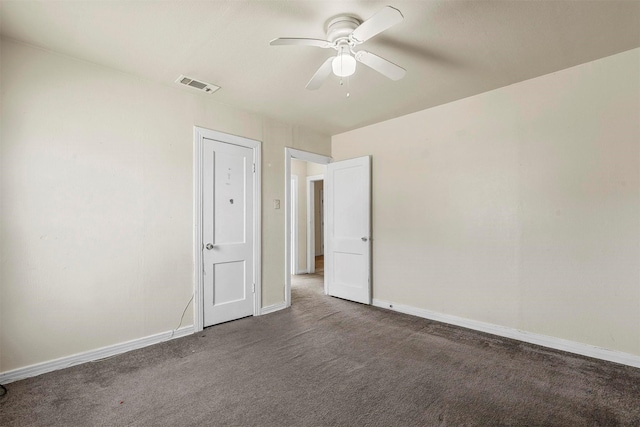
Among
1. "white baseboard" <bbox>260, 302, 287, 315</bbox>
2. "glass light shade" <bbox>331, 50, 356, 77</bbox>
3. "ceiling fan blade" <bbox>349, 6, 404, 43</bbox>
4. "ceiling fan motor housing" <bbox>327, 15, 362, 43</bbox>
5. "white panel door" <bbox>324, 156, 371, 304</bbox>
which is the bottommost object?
"white baseboard" <bbox>260, 302, 287, 315</bbox>

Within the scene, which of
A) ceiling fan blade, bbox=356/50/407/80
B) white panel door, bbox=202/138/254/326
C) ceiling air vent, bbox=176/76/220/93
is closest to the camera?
ceiling fan blade, bbox=356/50/407/80

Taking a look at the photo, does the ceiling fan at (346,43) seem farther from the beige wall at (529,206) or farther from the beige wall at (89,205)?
the beige wall at (89,205)

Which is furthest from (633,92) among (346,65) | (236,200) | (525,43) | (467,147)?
(236,200)

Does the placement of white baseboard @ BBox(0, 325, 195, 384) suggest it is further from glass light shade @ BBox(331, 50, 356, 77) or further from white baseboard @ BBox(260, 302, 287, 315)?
glass light shade @ BBox(331, 50, 356, 77)

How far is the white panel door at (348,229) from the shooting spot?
13.9ft

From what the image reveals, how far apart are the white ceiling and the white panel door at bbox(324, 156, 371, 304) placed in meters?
1.48

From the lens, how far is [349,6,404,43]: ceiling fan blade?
5.32ft

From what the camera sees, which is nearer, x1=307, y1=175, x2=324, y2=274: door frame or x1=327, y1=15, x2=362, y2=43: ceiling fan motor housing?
x1=327, y1=15, x2=362, y2=43: ceiling fan motor housing

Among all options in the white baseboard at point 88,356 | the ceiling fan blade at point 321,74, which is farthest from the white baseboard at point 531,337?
the ceiling fan blade at point 321,74

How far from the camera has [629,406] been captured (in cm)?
195

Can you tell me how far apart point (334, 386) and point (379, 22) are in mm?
2404

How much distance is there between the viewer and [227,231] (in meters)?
3.50

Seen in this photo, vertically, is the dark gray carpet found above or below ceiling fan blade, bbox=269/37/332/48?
below

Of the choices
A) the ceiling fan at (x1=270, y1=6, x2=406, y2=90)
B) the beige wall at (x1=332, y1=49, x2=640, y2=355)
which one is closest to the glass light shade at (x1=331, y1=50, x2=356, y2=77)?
→ the ceiling fan at (x1=270, y1=6, x2=406, y2=90)
